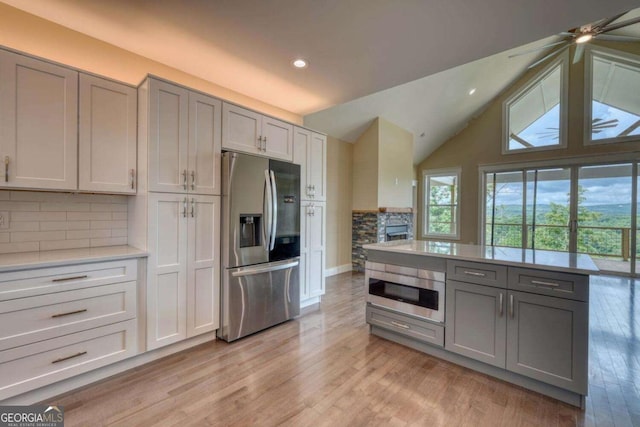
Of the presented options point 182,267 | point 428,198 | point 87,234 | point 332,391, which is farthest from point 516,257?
point 428,198

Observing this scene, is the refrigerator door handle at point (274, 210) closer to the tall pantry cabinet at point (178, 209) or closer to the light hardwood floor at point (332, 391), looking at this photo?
the tall pantry cabinet at point (178, 209)

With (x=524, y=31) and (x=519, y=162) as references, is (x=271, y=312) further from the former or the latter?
(x=519, y=162)

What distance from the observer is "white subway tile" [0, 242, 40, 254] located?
2068 mm

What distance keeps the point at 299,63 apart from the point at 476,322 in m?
2.84

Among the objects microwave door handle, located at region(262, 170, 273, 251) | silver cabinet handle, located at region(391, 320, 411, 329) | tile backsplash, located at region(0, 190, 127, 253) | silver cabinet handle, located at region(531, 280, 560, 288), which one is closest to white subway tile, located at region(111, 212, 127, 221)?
tile backsplash, located at region(0, 190, 127, 253)

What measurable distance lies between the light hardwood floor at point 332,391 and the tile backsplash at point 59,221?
1.19m

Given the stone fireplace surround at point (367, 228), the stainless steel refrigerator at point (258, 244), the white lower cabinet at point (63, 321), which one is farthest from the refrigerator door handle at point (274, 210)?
the stone fireplace surround at point (367, 228)

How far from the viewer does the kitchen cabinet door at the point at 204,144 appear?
2.55 metres

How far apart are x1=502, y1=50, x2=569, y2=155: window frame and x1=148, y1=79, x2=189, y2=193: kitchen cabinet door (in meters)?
7.63

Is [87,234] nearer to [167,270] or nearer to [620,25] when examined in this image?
[167,270]

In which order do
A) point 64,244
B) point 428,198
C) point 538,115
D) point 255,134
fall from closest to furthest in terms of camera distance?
point 64,244
point 255,134
point 538,115
point 428,198

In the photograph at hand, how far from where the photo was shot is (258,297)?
2920mm

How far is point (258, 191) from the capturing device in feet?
9.49

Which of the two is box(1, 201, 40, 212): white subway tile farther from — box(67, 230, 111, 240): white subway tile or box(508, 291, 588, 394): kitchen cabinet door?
box(508, 291, 588, 394): kitchen cabinet door
